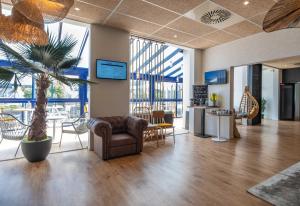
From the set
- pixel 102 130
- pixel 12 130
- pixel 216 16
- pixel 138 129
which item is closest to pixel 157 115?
pixel 138 129

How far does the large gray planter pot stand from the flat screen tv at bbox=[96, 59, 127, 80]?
6.06ft

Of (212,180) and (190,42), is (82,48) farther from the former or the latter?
(212,180)

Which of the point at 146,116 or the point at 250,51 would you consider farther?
the point at 146,116

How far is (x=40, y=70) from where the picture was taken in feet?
10.5

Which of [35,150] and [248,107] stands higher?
[248,107]

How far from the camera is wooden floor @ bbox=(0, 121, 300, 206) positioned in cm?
214

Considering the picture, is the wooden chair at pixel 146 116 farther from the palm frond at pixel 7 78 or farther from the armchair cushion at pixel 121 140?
the palm frond at pixel 7 78

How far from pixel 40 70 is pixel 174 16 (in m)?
2.89

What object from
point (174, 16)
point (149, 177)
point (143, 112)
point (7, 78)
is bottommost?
point (149, 177)

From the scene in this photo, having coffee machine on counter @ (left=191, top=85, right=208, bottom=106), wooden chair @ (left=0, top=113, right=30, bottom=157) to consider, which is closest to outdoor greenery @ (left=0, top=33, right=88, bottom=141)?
wooden chair @ (left=0, top=113, right=30, bottom=157)

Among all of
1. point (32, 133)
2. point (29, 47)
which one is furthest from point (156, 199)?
point (29, 47)

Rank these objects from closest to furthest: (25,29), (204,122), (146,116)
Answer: (25,29) < (146,116) < (204,122)

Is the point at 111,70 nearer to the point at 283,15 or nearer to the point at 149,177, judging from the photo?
the point at 149,177

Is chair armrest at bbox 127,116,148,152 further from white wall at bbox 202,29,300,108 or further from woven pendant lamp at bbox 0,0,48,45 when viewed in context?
white wall at bbox 202,29,300,108
